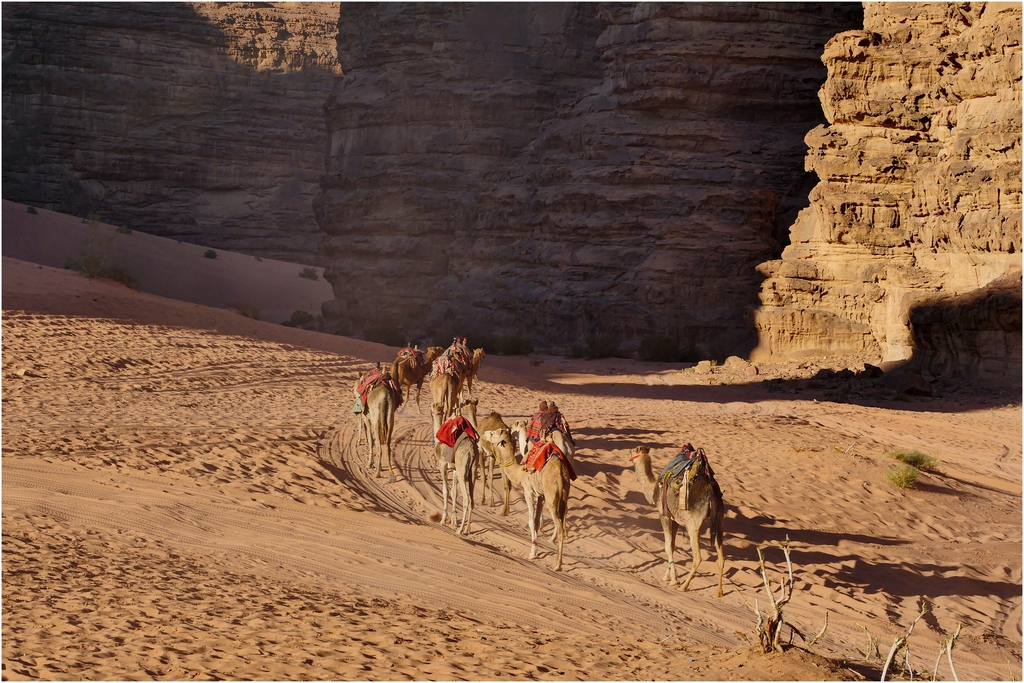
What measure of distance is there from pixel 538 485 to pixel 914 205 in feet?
78.5

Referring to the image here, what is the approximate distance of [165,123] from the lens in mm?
72688

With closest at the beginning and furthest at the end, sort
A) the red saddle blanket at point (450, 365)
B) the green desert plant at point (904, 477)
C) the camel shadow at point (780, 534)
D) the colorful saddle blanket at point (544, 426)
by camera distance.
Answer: the colorful saddle blanket at point (544, 426), the camel shadow at point (780, 534), the green desert plant at point (904, 477), the red saddle blanket at point (450, 365)

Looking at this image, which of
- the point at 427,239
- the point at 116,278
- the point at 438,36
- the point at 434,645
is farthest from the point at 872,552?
the point at 438,36

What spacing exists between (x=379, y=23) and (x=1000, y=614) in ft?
161

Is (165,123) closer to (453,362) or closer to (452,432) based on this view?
(453,362)

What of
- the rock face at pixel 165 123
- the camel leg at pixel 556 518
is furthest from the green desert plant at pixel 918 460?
the rock face at pixel 165 123

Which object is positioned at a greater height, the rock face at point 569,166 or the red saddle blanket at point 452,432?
the rock face at point 569,166

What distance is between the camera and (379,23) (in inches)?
2035

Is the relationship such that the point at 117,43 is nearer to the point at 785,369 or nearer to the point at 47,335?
the point at 47,335

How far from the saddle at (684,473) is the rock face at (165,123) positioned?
211 feet

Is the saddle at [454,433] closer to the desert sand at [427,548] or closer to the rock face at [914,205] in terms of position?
the desert sand at [427,548]

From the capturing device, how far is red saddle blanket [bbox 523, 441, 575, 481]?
967 centimetres

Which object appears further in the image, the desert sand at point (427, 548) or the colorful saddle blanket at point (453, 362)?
the colorful saddle blanket at point (453, 362)

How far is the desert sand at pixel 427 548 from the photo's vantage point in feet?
22.1
